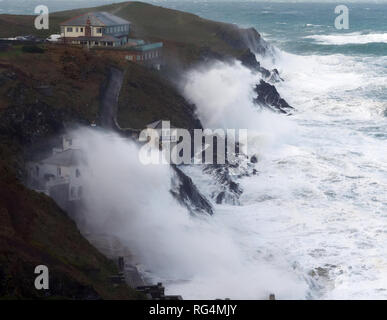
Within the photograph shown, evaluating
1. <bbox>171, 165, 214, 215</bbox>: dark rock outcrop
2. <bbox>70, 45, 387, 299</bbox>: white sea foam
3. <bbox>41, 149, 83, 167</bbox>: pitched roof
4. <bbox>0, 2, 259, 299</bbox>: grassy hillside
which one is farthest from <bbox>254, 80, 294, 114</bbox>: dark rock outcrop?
<bbox>41, 149, 83, 167</bbox>: pitched roof

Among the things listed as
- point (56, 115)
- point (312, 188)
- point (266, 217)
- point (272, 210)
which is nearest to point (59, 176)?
point (56, 115)

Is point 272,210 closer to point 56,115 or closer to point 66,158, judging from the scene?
point 66,158

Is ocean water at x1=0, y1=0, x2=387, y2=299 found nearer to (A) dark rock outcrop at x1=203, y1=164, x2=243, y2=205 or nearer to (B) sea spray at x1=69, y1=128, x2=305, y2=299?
(B) sea spray at x1=69, y1=128, x2=305, y2=299

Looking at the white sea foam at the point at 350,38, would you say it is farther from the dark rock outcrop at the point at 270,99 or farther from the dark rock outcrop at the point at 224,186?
the dark rock outcrop at the point at 224,186

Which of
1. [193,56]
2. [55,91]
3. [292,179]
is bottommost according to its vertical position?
[292,179]

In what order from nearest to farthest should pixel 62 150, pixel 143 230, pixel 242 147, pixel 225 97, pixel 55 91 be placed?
pixel 143 230 < pixel 62 150 < pixel 55 91 < pixel 242 147 < pixel 225 97

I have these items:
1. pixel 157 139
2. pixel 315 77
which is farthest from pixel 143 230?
pixel 315 77

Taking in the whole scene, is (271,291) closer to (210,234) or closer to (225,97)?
(210,234)
